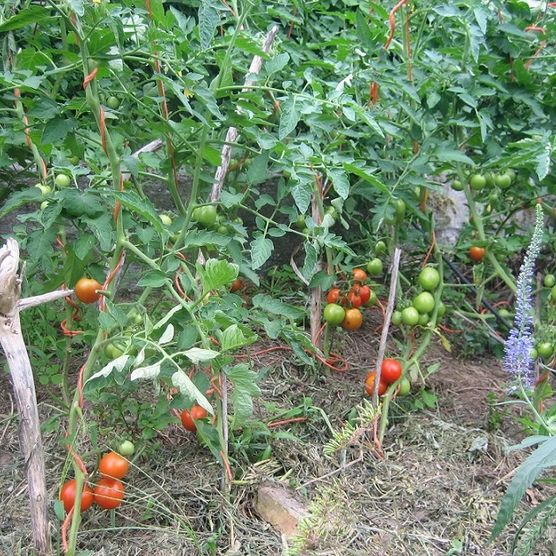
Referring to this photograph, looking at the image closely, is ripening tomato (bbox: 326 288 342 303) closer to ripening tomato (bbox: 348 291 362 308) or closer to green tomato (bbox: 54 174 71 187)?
ripening tomato (bbox: 348 291 362 308)

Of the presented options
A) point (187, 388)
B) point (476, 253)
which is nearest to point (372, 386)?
point (476, 253)

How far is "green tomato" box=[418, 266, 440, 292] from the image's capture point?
226cm

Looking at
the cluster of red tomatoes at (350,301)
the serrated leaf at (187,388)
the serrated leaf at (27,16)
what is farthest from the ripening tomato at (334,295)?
the serrated leaf at (27,16)

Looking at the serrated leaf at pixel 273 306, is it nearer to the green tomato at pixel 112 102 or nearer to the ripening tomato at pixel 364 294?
the ripening tomato at pixel 364 294

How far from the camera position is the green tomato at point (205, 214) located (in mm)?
1807

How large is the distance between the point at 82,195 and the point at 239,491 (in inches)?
34.5

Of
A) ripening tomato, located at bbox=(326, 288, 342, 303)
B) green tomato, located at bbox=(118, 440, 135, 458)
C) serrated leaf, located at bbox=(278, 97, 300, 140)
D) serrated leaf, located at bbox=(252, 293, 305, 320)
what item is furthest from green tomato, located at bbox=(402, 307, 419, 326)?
green tomato, located at bbox=(118, 440, 135, 458)

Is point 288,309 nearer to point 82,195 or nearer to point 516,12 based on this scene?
point 82,195

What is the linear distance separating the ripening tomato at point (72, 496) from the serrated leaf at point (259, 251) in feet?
2.18

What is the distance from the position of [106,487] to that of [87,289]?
48 cm

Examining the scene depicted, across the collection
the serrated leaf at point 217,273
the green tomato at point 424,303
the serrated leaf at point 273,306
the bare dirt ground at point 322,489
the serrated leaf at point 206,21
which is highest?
the serrated leaf at point 206,21

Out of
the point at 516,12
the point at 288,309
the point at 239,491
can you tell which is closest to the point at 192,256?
the point at 288,309

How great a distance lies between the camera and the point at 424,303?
7.27 feet

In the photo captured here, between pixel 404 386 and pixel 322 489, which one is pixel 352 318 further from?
pixel 322 489
